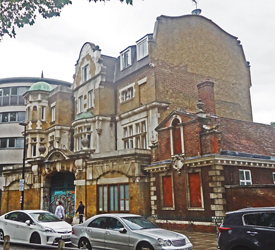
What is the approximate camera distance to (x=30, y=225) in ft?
45.4

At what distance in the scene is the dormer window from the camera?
29.1 m

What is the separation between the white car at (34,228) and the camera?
1333 centimetres

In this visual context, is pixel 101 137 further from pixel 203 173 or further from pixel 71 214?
pixel 203 173

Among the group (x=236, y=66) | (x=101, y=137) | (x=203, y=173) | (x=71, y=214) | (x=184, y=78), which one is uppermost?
(x=236, y=66)

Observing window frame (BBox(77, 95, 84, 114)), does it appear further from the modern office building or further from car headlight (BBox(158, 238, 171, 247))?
car headlight (BBox(158, 238, 171, 247))

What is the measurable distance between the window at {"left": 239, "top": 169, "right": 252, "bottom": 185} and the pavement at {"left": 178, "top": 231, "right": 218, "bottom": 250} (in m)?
3.49

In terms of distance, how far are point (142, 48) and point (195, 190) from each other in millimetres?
13950

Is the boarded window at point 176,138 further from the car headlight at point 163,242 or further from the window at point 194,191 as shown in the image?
the car headlight at point 163,242

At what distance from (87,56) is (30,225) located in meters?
21.8

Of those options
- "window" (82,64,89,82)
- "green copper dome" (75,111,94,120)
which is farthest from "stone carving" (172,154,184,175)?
"window" (82,64,89,82)

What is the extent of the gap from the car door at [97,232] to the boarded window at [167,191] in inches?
329

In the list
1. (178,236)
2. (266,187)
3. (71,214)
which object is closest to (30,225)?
(178,236)

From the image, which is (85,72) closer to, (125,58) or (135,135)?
(125,58)

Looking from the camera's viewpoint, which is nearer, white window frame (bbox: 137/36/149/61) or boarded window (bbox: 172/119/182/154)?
boarded window (bbox: 172/119/182/154)
